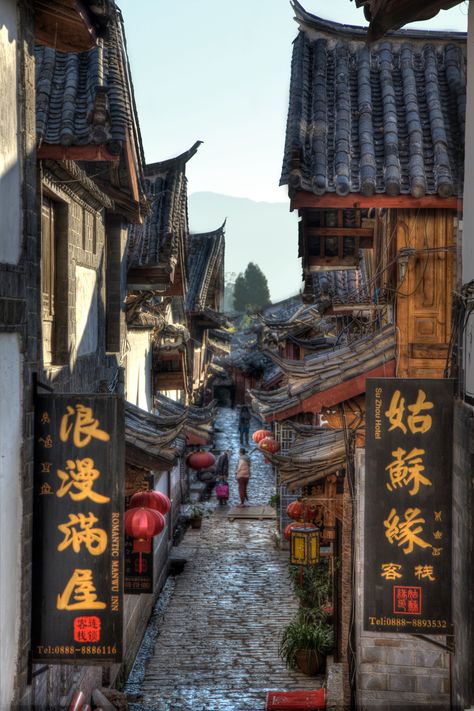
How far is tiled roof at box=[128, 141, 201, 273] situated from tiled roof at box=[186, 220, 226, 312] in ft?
43.4

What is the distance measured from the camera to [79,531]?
9.04 m

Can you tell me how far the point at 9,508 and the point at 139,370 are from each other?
1391cm

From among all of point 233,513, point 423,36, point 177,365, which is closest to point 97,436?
point 423,36

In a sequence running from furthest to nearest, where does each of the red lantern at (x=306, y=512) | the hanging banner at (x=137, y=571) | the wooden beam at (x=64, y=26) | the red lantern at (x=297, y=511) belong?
the red lantern at (x=297, y=511) < the red lantern at (x=306, y=512) < the hanging banner at (x=137, y=571) < the wooden beam at (x=64, y=26)

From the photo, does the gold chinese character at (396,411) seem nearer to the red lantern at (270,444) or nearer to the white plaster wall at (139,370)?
the white plaster wall at (139,370)


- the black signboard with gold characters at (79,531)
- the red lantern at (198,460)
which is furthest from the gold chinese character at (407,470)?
the red lantern at (198,460)

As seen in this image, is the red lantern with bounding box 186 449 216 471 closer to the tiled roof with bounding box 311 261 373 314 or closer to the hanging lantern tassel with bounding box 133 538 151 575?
the tiled roof with bounding box 311 261 373 314

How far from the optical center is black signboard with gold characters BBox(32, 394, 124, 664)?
8984 mm

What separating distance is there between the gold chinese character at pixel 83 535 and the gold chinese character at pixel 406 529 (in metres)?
2.89

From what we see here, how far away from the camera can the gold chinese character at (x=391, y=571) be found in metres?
9.25

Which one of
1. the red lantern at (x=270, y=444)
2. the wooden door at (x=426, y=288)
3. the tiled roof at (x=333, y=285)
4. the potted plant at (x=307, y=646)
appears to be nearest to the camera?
the wooden door at (x=426, y=288)

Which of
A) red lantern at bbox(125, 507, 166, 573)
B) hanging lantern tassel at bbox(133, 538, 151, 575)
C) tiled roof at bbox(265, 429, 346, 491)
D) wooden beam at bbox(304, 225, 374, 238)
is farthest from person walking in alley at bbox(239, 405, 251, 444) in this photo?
red lantern at bbox(125, 507, 166, 573)

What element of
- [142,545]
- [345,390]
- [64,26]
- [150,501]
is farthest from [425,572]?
[64,26]

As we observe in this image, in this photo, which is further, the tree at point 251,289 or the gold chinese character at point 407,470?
the tree at point 251,289
